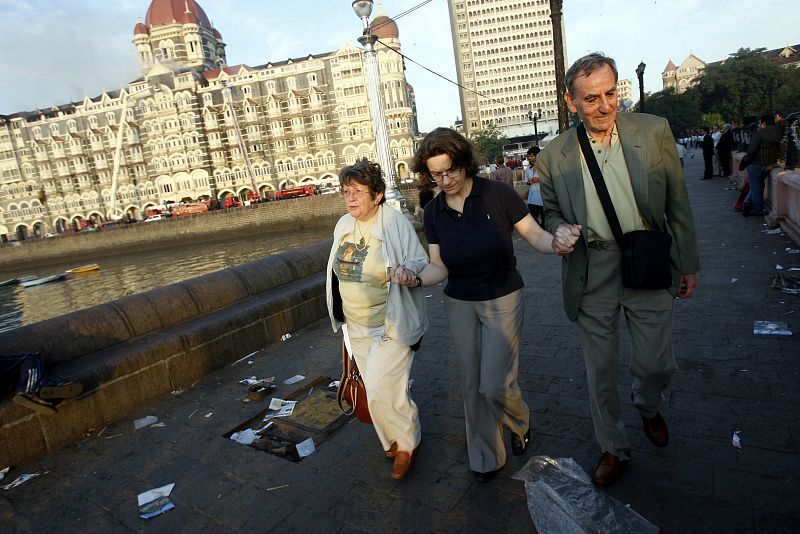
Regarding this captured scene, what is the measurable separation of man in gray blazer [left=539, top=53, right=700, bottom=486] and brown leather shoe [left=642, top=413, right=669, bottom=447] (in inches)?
6.8

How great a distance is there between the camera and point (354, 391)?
123 inches

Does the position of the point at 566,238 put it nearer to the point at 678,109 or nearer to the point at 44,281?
the point at 44,281

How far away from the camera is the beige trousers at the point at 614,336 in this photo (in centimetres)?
246

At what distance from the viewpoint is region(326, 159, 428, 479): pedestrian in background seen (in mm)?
2883

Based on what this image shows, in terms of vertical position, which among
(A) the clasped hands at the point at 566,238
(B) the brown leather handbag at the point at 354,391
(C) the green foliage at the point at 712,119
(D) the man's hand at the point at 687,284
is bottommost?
(B) the brown leather handbag at the point at 354,391

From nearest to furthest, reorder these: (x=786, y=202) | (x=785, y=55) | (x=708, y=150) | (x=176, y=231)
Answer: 1. (x=786, y=202)
2. (x=708, y=150)
3. (x=176, y=231)
4. (x=785, y=55)

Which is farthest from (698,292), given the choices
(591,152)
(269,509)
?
(269,509)

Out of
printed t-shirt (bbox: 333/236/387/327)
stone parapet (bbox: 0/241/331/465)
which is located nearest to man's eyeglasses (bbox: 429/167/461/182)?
printed t-shirt (bbox: 333/236/387/327)

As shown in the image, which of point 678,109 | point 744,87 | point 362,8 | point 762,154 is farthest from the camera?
point 678,109

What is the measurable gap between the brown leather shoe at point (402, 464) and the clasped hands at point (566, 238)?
1514 mm

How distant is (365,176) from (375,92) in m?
10.3

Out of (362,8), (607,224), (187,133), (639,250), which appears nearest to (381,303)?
A: (607,224)

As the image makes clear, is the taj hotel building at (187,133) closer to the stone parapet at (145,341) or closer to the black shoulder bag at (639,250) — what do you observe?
the stone parapet at (145,341)

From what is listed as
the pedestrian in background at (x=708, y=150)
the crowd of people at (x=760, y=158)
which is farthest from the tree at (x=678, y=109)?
the crowd of people at (x=760, y=158)
